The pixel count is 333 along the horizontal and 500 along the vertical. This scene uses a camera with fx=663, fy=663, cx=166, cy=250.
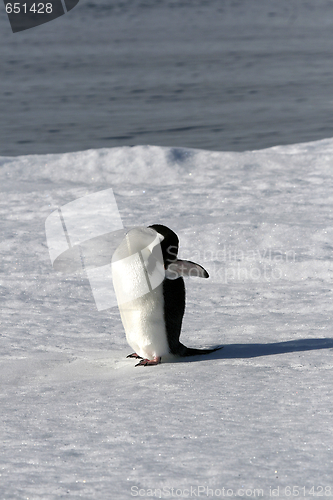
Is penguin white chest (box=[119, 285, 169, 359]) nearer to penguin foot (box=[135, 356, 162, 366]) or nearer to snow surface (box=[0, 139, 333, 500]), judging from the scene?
penguin foot (box=[135, 356, 162, 366])

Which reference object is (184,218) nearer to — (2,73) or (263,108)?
(263,108)

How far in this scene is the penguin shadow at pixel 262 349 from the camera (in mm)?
2863

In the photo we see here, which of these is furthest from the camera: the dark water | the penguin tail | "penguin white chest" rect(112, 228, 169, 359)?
the dark water

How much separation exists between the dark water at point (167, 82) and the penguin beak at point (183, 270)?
6.47m

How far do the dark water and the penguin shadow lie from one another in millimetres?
6327

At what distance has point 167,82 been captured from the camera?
14758 mm

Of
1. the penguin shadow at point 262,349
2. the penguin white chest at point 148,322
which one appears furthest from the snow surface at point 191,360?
the penguin white chest at point 148,322

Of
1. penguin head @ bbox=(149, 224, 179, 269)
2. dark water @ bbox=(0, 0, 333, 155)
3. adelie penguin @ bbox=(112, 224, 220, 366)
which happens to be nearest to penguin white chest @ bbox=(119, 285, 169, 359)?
adelie penguin @ bbox=(112, 224, 220, 366)

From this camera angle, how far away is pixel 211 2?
31047 millimetres

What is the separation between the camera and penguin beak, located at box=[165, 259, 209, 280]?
2.79m

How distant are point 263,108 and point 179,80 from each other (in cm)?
356

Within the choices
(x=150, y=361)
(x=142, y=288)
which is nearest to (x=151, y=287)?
(x=142, y=288)

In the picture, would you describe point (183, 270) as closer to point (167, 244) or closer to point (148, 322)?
point (167, 244)

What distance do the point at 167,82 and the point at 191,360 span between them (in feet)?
41.4
